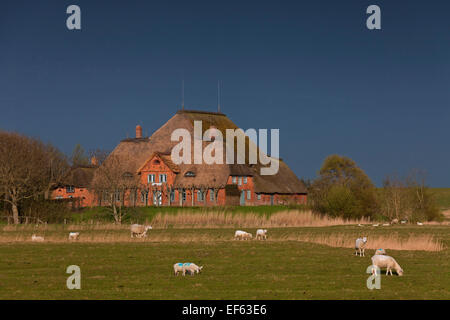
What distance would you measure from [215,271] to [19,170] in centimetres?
4716

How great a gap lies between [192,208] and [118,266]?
56.0 m

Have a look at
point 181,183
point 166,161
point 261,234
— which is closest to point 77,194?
point 166,161

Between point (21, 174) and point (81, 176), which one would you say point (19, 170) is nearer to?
point (21, 174)

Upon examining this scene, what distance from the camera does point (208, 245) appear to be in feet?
135

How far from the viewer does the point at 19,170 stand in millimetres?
70938

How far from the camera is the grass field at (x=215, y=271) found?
74.9ft

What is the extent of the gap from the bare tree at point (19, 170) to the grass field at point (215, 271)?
92.4 ft

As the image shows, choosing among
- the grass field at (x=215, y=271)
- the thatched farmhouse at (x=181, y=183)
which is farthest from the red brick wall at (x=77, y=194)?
the grass field at (x=215, y=271)

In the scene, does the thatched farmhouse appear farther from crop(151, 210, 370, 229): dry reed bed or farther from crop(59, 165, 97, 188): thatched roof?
crop(151, 210, 370, 229): dry reed bed

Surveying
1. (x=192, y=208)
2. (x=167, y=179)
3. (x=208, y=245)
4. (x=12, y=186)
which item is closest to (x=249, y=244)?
(x=208, y=245)

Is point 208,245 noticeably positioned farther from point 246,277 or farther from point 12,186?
point 12,186

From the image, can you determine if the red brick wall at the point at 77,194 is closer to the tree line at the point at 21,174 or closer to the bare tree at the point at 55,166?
the bare tree at the point at 55,166

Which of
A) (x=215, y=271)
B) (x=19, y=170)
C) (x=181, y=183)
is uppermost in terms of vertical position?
(x=19, y=170)
